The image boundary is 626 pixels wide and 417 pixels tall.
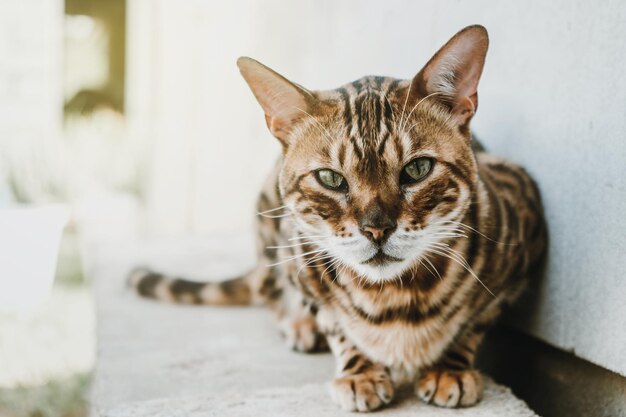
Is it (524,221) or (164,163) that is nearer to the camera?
(524,221)

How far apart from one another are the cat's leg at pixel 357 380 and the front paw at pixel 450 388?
63mm

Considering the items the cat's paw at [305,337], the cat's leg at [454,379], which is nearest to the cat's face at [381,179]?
the cat's leg at [454,379]

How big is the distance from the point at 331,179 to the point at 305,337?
533mm

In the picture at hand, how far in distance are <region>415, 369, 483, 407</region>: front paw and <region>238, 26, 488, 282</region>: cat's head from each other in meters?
0.22

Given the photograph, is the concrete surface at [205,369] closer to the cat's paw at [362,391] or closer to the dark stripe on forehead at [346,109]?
the cat's paw at [362,391]

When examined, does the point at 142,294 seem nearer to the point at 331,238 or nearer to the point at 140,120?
the point at 331,238

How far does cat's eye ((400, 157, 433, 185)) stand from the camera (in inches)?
41.3

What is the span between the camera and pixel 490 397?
46.1 inches

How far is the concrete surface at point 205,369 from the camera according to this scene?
115 centimetres

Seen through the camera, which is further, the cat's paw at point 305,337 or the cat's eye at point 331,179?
the cat's paw at point 305,337

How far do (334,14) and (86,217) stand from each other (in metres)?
2.67

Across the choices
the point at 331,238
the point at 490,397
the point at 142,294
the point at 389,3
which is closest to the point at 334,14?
the point at 389,3

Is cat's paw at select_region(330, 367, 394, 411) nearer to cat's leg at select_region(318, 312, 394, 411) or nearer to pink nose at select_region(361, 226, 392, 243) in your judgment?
cat's leg at select_region(318, 312, 394, 411)

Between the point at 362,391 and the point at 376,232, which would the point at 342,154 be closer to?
the point at 376,232
